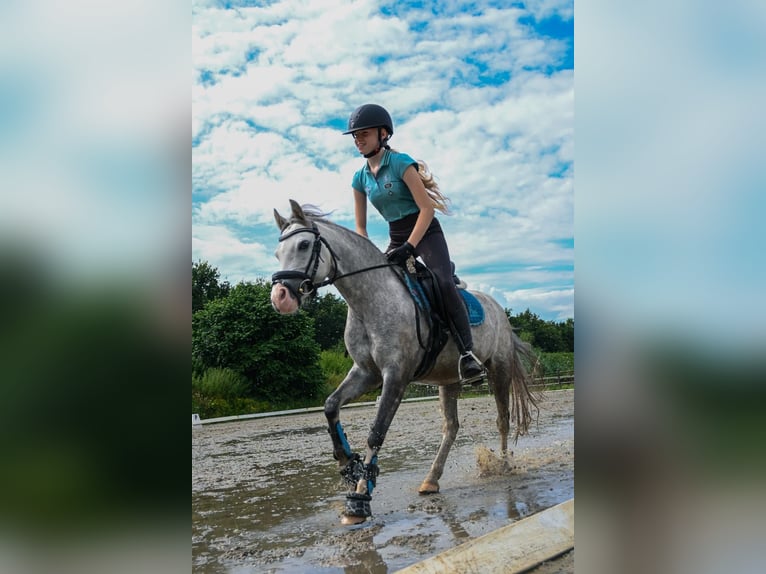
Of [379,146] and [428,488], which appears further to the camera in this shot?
[428,488]

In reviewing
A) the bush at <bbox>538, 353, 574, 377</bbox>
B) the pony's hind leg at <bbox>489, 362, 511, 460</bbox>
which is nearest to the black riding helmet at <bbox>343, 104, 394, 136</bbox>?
the pony's hind leg at <bbox>489, 362, 511, 460</bbox>

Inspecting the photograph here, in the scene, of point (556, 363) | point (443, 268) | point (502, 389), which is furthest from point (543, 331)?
point (443, 268)

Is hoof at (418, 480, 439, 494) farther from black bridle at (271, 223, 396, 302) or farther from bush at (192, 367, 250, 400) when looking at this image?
bush at (192, 367, 250, 400)

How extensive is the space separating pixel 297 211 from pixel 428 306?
1201 mm

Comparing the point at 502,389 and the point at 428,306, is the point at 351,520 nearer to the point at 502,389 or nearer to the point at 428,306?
the point at 428,306

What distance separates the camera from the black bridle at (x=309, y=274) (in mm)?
3623

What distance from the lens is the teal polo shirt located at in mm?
4262

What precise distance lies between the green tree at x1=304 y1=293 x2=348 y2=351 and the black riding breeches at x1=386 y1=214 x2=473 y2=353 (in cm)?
1495

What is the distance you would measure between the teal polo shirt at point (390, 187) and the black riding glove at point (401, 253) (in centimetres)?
34

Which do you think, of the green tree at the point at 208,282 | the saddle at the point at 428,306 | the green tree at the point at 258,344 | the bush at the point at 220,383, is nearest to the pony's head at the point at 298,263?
the saddle at the point at 428,306

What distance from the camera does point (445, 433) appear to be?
5.04 metres
